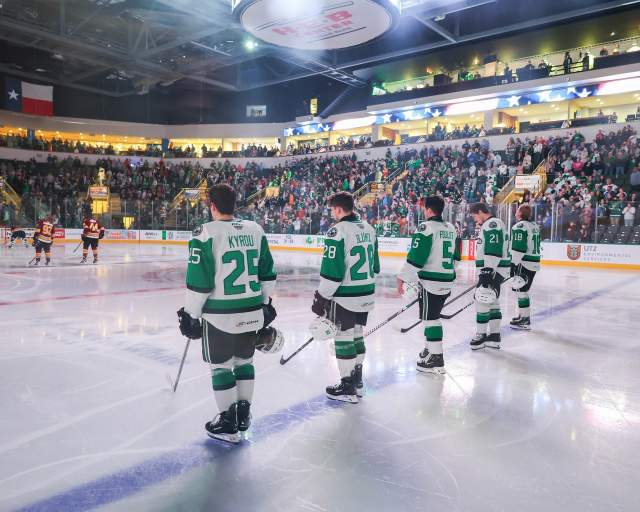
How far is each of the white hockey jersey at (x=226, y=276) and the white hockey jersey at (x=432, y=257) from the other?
5.93 feet

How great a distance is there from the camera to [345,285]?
364 centimetres

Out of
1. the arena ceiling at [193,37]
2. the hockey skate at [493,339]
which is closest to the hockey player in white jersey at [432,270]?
the hockey skate at [493,339]

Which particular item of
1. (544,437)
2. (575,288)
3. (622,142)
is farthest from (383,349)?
(622,142)

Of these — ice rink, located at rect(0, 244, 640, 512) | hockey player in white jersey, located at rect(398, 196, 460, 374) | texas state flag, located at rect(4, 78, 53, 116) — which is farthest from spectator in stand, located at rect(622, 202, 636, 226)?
texas state flag, located at rect(4, 78, 53, 116)

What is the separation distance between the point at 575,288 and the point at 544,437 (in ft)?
27.2

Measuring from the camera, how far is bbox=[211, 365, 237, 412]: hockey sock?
9.62 ft

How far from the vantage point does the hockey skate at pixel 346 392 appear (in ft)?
12.1

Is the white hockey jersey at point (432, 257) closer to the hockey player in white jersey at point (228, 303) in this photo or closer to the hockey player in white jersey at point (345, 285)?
the hockey player in white jersey at point (345, 285)

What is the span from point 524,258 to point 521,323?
2.88 ft

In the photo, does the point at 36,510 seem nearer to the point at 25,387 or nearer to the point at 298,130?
the point at 25,387

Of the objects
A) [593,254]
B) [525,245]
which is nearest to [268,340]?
[525,245]

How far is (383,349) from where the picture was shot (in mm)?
5301

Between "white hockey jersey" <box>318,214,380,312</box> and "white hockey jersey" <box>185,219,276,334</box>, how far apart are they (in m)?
0.69

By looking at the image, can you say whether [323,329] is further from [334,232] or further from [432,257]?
→ [432,257]
